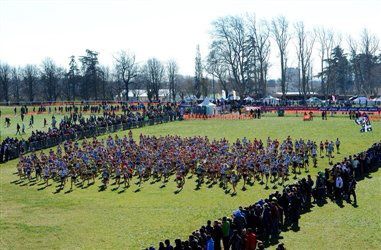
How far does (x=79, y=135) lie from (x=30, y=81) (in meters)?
72.1

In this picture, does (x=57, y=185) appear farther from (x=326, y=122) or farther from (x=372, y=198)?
(x=326, y=122)

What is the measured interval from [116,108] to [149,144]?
118 ft

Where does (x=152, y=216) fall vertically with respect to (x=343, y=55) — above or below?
below

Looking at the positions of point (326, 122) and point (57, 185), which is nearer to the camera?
point (57, 185)

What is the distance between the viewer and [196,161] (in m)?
30.3

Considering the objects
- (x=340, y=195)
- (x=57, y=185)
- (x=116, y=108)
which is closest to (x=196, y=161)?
(x=57, y=185)

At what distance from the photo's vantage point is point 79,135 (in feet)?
151

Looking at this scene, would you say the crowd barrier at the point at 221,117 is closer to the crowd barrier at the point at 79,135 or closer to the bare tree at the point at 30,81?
the crowd barrier at the point at 79,135

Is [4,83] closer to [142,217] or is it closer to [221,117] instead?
[221,117]

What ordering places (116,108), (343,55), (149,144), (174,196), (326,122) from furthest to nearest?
(343,55), (116,108), (326,122), (149,144), (174,196)

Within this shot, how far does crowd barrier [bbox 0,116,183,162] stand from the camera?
39469 millimetres

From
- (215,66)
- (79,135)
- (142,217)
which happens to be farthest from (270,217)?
(215,66)

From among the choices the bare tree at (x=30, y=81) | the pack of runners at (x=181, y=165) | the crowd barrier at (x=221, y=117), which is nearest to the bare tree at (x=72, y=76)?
the bare tree at (x=30, y=81)

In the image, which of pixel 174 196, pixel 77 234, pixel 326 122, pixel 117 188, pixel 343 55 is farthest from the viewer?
pixel 343 55
